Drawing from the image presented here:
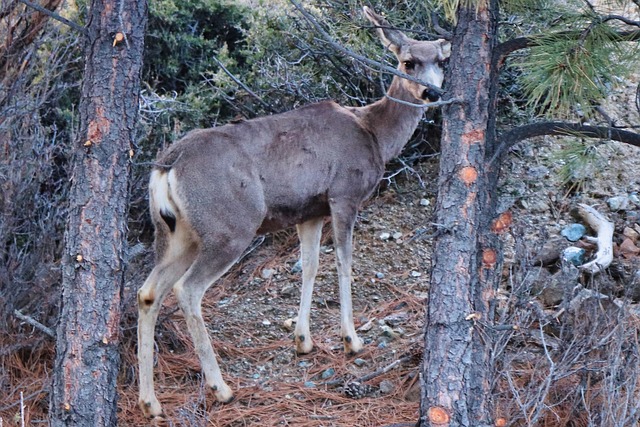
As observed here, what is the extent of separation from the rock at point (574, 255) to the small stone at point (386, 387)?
2041mm

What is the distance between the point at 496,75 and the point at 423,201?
422 cm

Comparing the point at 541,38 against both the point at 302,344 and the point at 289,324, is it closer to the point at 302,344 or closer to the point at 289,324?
the point at 302,344

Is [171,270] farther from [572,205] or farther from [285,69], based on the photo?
[572,205]

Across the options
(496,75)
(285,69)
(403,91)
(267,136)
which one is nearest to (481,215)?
(496,75)

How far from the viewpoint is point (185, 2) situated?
10.7 metres

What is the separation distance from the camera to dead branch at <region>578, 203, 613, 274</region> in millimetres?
7391

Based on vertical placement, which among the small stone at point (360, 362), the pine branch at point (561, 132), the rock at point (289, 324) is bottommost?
the rock at point (289, 324)

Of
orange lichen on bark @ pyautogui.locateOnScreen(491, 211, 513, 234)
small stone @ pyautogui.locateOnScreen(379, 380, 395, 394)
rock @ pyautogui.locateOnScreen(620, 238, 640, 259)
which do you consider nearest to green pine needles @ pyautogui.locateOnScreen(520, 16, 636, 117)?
orange lichen on bark @ pyautogui.locateOnScreen(491, 211, 513, 234)

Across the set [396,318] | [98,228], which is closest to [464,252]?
[98,228]

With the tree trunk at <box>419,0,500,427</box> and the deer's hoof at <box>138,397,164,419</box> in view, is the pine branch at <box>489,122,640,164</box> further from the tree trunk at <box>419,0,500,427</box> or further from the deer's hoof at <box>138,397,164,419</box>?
the deer's hoof at <box>138,397,164,419</box>

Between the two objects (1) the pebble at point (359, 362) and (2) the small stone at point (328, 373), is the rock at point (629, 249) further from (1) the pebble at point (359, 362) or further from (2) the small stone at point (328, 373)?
(2) the small stone at point (328, 373)

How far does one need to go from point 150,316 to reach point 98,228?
172 cm

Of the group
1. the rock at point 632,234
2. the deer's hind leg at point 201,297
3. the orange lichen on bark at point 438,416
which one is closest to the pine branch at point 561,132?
the orange lichen on bark at point 438,416

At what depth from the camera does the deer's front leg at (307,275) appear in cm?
743
